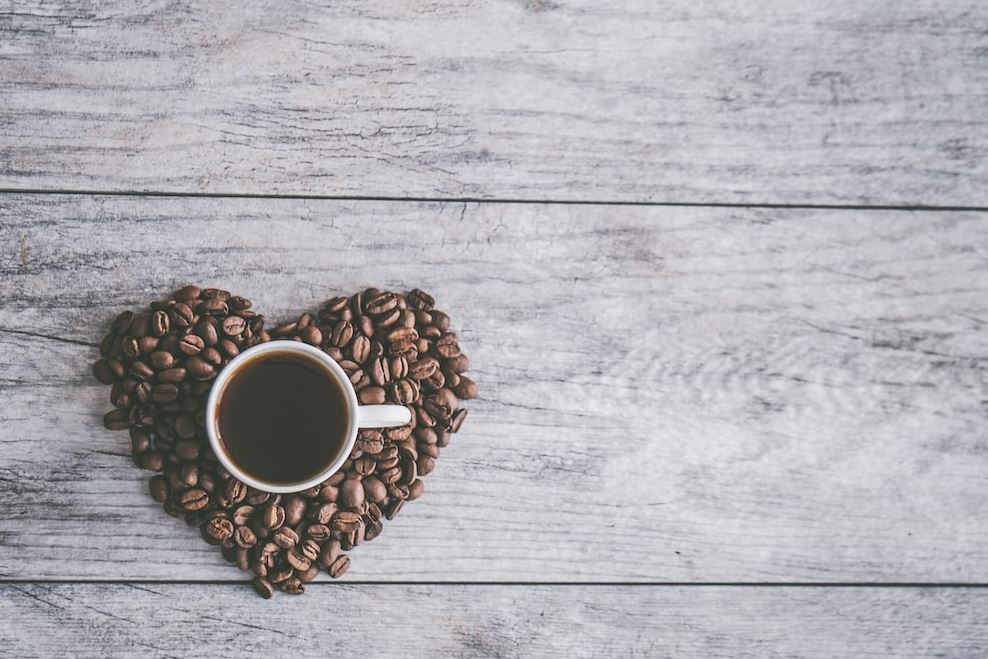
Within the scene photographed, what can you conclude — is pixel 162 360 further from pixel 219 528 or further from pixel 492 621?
pixel 492 621

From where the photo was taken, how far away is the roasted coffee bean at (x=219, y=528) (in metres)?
0.83

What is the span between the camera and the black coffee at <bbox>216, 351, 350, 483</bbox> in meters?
0.78

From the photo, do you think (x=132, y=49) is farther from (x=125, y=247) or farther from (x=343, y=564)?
(x=343, y=564)

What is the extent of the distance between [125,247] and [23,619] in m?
0.38

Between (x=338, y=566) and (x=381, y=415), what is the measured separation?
7.3 inches

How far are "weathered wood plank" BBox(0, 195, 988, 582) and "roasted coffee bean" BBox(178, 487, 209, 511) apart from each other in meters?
0.05

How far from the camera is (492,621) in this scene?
0.88 m

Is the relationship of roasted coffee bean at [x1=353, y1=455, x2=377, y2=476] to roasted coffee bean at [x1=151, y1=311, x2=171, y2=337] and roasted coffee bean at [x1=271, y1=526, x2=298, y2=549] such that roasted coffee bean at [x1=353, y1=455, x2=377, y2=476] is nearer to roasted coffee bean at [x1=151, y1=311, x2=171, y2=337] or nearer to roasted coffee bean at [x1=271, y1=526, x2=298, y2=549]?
roasted coffee bean at [x1=271, y1=526, x2=298, y2=549]

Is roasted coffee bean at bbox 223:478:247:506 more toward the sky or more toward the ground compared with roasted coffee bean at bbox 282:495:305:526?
more toward the sky

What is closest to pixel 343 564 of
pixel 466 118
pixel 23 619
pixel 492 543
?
pixel 492 543

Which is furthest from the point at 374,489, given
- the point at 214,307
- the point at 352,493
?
the point at 214,307

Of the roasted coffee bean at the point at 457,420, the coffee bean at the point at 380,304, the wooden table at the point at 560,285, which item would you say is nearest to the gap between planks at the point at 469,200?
the wooden table at the point at 560,285

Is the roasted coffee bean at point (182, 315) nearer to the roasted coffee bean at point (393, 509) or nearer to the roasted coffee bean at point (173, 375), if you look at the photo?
the roasted coffee bean at point (173, 375)

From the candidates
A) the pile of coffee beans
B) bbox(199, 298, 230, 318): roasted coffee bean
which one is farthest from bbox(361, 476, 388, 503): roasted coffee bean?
bbox(199, 298, 230, 318): roasted coffee bean
